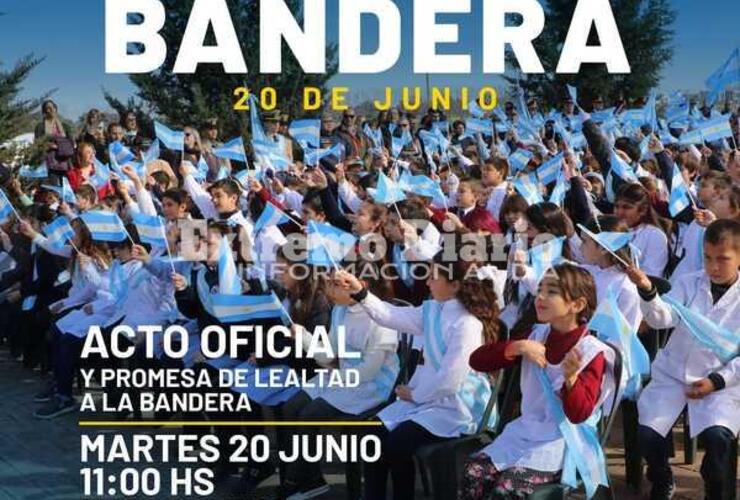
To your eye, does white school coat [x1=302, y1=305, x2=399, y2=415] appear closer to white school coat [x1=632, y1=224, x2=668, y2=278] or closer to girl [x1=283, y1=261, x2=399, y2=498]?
girl [x1=283, y1=261, x2=399, y2=498]

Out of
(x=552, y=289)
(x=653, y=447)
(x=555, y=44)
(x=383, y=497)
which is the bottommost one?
(x=383, y=497)

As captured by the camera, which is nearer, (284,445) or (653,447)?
(653,447)

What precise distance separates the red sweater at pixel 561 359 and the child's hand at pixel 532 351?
0.09 metres

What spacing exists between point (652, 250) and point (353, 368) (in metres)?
2.18

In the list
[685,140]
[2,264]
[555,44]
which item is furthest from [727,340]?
[555,44]

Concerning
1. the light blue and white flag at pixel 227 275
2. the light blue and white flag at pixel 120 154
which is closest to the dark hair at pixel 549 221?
the light blue and white flag at pixel 227 275

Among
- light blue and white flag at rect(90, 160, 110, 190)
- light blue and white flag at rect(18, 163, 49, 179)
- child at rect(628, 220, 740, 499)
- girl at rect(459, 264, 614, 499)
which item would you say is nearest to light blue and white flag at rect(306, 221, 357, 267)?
girl at rect(459, 264, 614, 499)

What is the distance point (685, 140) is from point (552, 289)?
20.1 feet

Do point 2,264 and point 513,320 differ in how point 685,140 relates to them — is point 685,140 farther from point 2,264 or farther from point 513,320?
point 2,264

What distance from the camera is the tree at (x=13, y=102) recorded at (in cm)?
1448

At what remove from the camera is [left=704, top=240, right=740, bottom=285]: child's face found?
13.8 ft

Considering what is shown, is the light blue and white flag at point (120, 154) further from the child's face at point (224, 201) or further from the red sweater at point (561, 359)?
the red sweater at point (561, 359)

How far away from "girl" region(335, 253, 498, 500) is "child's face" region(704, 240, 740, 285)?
106 cm

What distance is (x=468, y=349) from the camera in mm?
4098
